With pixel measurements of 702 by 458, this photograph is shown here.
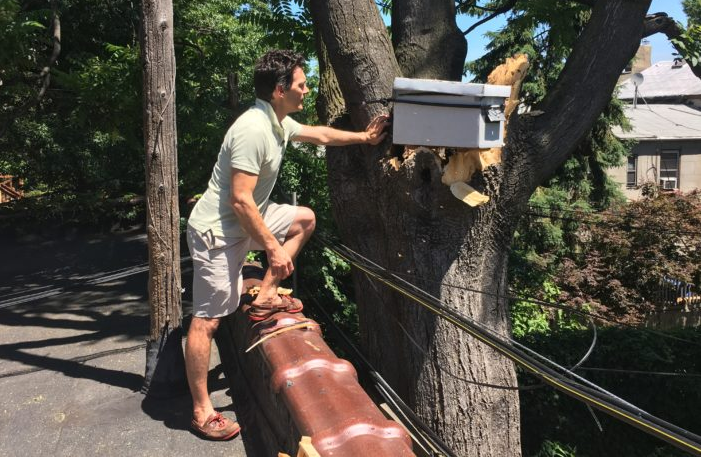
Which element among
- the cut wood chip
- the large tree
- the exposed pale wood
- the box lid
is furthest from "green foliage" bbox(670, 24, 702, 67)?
the exposed pale wood

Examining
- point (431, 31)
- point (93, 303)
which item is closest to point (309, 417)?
point (431, 31)

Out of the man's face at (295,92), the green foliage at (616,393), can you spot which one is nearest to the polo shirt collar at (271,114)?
the man's face at (295,92)

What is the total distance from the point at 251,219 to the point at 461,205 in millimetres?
1210

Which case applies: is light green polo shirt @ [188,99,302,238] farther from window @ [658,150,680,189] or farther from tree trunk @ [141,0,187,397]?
window @ [658,150,680,189]

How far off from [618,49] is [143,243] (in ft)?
34.2

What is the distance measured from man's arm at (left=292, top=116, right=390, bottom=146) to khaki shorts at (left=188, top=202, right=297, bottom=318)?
0.75 m

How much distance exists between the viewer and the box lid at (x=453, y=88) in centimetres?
316

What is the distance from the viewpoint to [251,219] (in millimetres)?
3168

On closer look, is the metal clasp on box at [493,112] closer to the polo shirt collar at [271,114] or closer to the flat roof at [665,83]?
the polo shirt collar at [271,114]

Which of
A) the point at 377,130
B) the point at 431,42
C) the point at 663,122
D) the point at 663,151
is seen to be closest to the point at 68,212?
the point at 431,42

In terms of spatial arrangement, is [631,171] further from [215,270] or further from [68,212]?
[215,270]

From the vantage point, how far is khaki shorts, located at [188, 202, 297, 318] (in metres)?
3.42

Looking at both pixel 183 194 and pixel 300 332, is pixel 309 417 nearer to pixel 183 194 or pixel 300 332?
pixel 300 332

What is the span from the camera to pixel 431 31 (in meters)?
4.15
